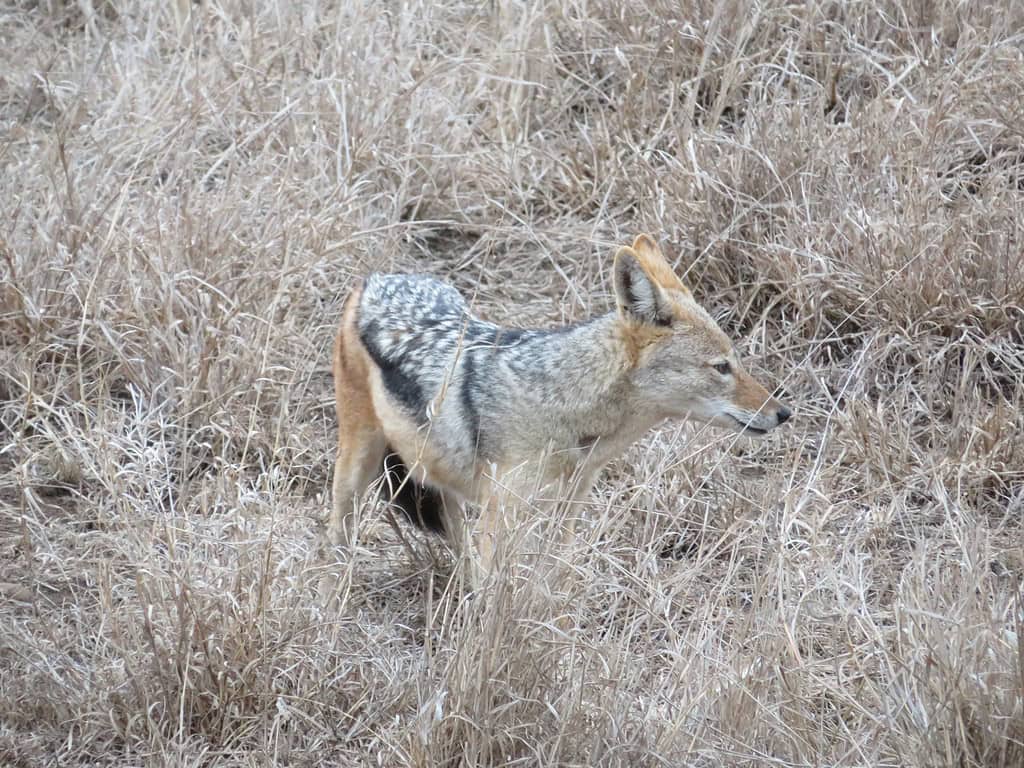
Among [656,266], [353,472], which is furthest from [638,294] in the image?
[353,472]

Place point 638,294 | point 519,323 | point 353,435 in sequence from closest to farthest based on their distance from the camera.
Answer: point 638,294 < point 353,435 < point 519,323

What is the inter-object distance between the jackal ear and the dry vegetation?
0.67 m

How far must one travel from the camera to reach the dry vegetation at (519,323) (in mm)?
3697

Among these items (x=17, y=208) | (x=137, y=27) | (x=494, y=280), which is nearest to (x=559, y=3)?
(x=494, y=280)

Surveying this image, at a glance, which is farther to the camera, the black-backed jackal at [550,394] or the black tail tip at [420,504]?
the black tail tip at [420,504]

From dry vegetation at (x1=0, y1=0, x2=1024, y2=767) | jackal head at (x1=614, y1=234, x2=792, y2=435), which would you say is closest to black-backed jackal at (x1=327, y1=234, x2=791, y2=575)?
jackal head at (x1=614, y1=234, x2=792, y2=435)

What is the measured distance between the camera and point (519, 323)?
6.36 metres

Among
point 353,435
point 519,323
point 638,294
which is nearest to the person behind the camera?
point 638,294

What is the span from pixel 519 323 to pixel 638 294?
6.02ft

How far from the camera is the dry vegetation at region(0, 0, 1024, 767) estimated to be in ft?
12.1

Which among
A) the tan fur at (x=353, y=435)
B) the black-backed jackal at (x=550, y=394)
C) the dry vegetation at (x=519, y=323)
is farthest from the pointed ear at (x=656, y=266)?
the tan fur at (x=353, y=435)

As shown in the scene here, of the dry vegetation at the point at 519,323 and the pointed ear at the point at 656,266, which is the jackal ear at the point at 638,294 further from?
the dry vegetation at the point at 519,323

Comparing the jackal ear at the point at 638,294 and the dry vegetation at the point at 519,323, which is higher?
the jackal ear at the point at 638,294

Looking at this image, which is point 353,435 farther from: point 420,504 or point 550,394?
point 550,394
